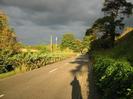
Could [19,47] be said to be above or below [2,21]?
below

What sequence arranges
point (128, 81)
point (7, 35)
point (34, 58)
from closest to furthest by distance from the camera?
point (128, 81), point (34, 58), point (7, 35)

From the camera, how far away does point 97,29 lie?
5072 centimetres

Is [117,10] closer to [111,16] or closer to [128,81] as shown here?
[111,16]

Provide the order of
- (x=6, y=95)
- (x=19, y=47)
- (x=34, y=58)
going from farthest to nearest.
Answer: (x=19, y=47) → (x=34, y=58) → (x=6, y=95)

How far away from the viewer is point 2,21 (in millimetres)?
33562

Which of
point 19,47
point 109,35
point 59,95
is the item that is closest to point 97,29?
point 109,35

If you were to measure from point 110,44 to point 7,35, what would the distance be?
24.1m

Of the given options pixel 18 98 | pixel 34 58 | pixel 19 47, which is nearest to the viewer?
pixel 18 98

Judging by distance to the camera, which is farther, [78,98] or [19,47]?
[19,47]

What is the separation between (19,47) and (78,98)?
25583mm

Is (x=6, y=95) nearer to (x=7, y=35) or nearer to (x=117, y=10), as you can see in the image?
(x=7, y=35)

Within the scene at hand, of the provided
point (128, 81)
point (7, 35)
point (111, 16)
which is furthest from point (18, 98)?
point (111, 16)

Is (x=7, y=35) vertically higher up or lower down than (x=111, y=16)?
lower down

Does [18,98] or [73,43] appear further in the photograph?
[73,43]
